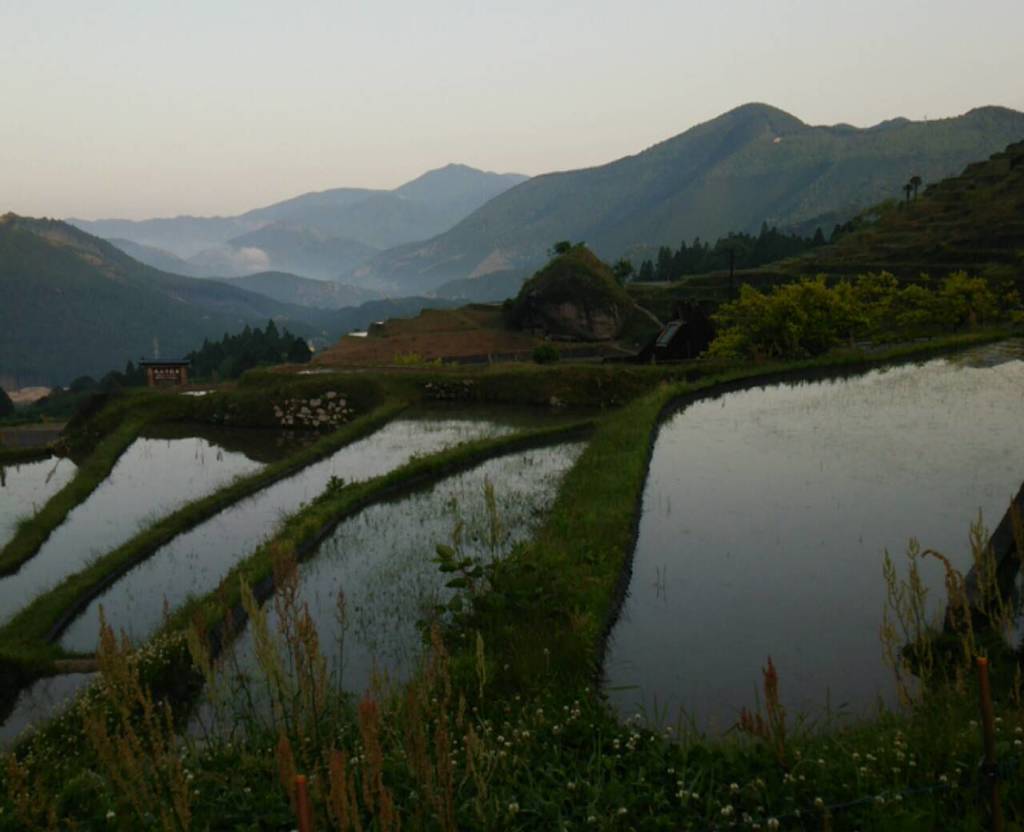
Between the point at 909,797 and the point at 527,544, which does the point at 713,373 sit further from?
the point at 909,797

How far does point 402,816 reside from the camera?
6.55 meters

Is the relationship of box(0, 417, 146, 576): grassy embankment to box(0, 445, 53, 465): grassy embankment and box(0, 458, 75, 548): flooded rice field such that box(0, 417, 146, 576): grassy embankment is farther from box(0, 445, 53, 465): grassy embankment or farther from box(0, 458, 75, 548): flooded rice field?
box(0, 445, 53, 465): grassy embankment

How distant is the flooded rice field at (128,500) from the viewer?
18.0 metres

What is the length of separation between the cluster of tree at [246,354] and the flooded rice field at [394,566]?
96009 mm

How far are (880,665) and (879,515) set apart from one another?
Answer: 6195 mm


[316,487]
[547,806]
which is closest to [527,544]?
[547,806]

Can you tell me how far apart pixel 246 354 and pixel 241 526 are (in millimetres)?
106609

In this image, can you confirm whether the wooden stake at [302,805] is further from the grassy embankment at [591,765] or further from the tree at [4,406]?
the tree at [4,406]

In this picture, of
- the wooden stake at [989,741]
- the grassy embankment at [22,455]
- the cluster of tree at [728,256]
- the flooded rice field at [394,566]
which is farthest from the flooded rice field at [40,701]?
the cluster of tree at [728,256]

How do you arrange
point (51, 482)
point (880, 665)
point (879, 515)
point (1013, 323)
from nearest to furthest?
point (880, 665) < point (879, 515) < point (51, 482) < point (1013, 323)

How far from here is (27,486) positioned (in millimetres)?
29094

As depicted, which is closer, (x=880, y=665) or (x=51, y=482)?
(x=880, y=665)

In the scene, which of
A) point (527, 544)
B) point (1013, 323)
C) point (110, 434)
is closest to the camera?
point (527, 544)

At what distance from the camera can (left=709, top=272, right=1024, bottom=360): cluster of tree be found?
1512 inches
